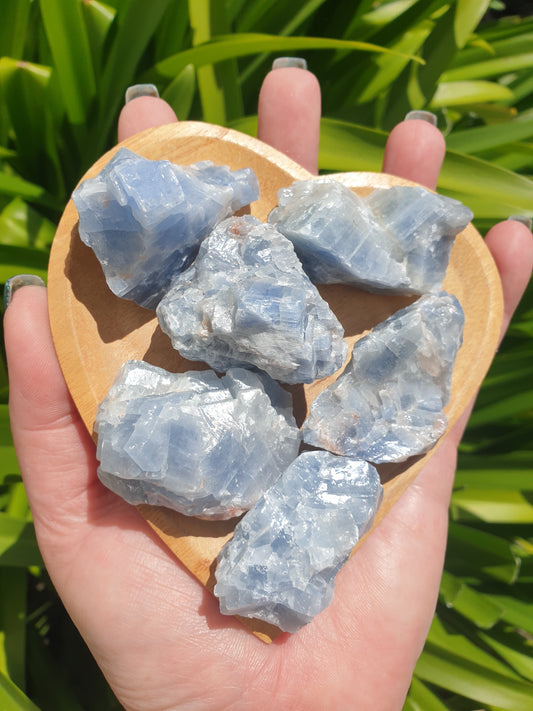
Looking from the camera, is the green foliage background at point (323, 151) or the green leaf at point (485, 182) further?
the green leaf at point (485, 182)

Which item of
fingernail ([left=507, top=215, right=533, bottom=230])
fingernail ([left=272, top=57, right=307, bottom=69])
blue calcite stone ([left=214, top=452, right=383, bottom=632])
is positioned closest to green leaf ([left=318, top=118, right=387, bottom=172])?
fingernail ([left=272, top=57, right=307, bottom=69])

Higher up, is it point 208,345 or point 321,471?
point 208,345

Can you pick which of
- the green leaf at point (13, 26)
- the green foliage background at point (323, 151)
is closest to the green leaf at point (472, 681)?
the green foliage background at point (323, 151)

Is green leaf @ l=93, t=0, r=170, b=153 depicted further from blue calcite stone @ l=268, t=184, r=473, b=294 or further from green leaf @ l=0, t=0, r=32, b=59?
blue calcite stone @ l=268, t=184, r=473, b=294

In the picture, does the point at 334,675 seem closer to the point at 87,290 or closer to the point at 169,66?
the point at 87,290

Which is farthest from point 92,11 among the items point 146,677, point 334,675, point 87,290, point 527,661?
point 527,661

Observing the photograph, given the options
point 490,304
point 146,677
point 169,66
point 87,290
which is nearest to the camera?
point 146,677

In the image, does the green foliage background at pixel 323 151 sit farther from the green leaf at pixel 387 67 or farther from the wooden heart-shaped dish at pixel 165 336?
the wooden heart-shaped dish at pixel 165 336

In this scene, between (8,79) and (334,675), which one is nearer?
(334,675)

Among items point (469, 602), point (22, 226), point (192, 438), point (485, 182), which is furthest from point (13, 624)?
point (485, 182)
